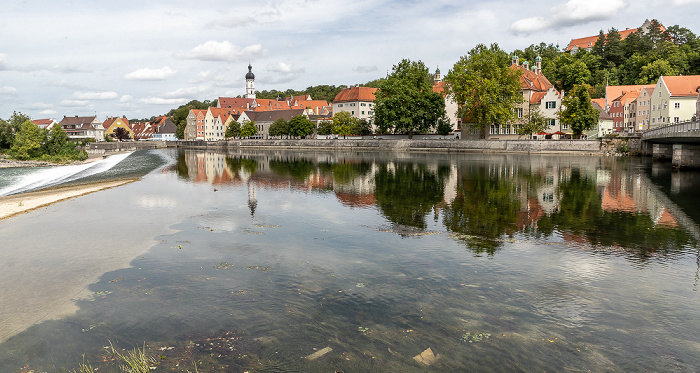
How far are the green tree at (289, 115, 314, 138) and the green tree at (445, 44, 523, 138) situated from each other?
181ft

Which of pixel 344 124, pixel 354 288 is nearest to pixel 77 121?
pixel 344 124

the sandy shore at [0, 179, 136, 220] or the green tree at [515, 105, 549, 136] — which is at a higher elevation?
the green tree at [515, 105, 549, 136]

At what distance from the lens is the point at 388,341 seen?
10.1m

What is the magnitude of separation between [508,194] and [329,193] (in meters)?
13.0

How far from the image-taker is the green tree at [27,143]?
8362 cm

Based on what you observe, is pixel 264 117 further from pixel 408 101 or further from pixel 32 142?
pixel 32 142

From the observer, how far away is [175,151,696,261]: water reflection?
785 inches

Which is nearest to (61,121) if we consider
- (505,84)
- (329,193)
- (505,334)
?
(505,84)

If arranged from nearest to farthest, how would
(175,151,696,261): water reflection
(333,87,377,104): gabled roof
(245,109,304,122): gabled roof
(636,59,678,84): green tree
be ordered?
(175,151,696,261): water reflection → (636,59,678,84): green tree → (333,87,377,104): gabled roof → (245,109,304,122): gabled roof

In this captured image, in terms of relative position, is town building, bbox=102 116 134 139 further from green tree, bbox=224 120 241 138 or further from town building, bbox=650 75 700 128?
town building, bbox=650 75 700 128

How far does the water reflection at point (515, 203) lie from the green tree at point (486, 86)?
113ft

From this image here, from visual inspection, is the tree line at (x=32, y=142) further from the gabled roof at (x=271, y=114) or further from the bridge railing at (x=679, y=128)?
the bridge railing at (x=679, y=128)

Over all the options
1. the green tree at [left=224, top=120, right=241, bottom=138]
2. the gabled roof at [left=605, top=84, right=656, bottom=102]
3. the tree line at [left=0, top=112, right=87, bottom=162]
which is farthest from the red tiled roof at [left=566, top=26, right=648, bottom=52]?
the tree line at [left=0, top=112, right=87, bottom=162]

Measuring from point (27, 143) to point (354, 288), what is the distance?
92.9 m
